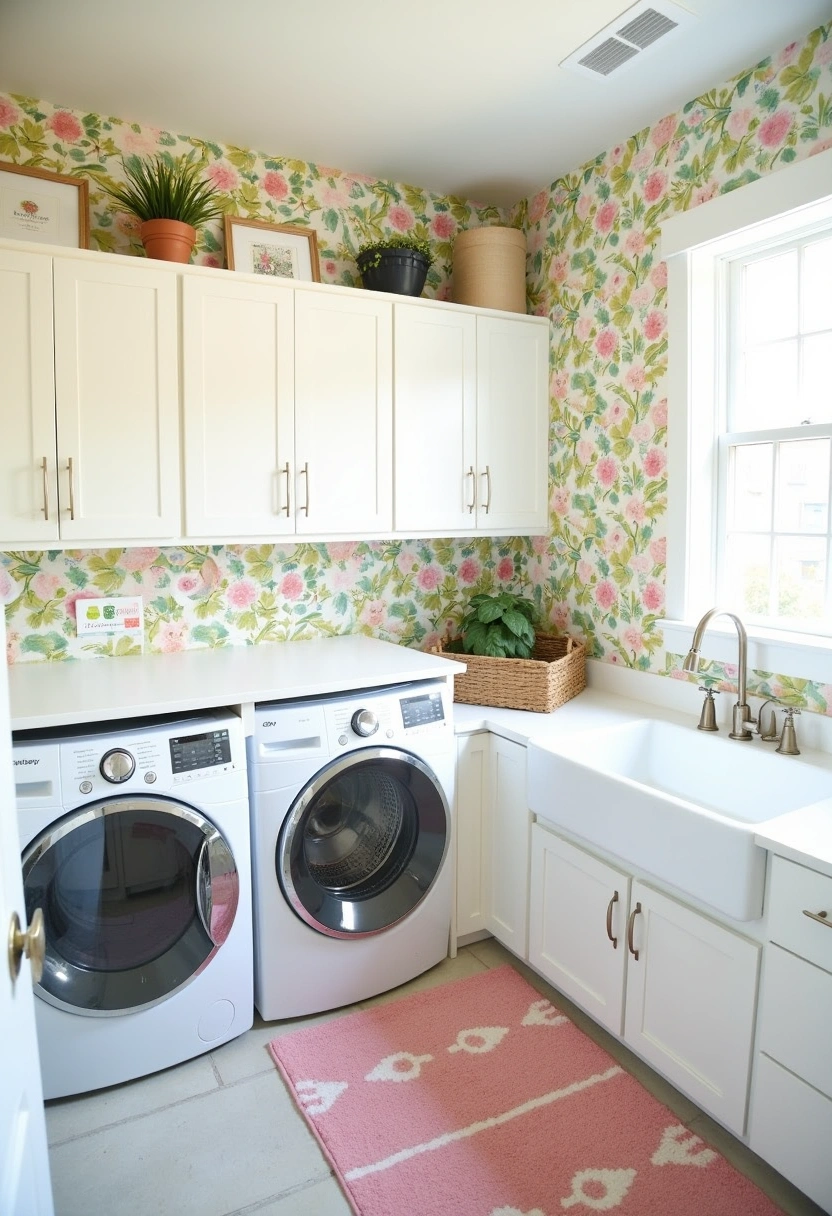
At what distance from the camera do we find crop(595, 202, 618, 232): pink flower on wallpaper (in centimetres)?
266

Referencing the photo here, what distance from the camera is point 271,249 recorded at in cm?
265

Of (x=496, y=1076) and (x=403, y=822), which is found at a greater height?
(x=403, y=822)

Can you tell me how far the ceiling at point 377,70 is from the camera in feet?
6.26

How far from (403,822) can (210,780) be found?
66 centimetres

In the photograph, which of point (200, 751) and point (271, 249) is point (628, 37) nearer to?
point (271, 249)

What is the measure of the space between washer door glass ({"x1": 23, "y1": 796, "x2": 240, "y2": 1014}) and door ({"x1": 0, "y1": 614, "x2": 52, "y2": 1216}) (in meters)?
0.81

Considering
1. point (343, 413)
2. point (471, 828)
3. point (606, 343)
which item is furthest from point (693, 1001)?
point (606, 343)

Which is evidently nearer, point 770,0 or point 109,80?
point 770,0

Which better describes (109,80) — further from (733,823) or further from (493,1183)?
(493,1183)

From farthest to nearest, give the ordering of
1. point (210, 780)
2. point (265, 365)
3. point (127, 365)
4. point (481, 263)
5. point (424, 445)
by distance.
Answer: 1. point (481, 263)
2. point (424, 445)
3. point (265, 365)
4. point (127, 365)
5. point (210, 780)

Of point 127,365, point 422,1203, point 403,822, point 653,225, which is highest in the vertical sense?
point 653,225

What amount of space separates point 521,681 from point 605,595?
496mm

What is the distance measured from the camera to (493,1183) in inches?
67.7

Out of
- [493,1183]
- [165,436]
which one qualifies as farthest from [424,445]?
[493,1183]
